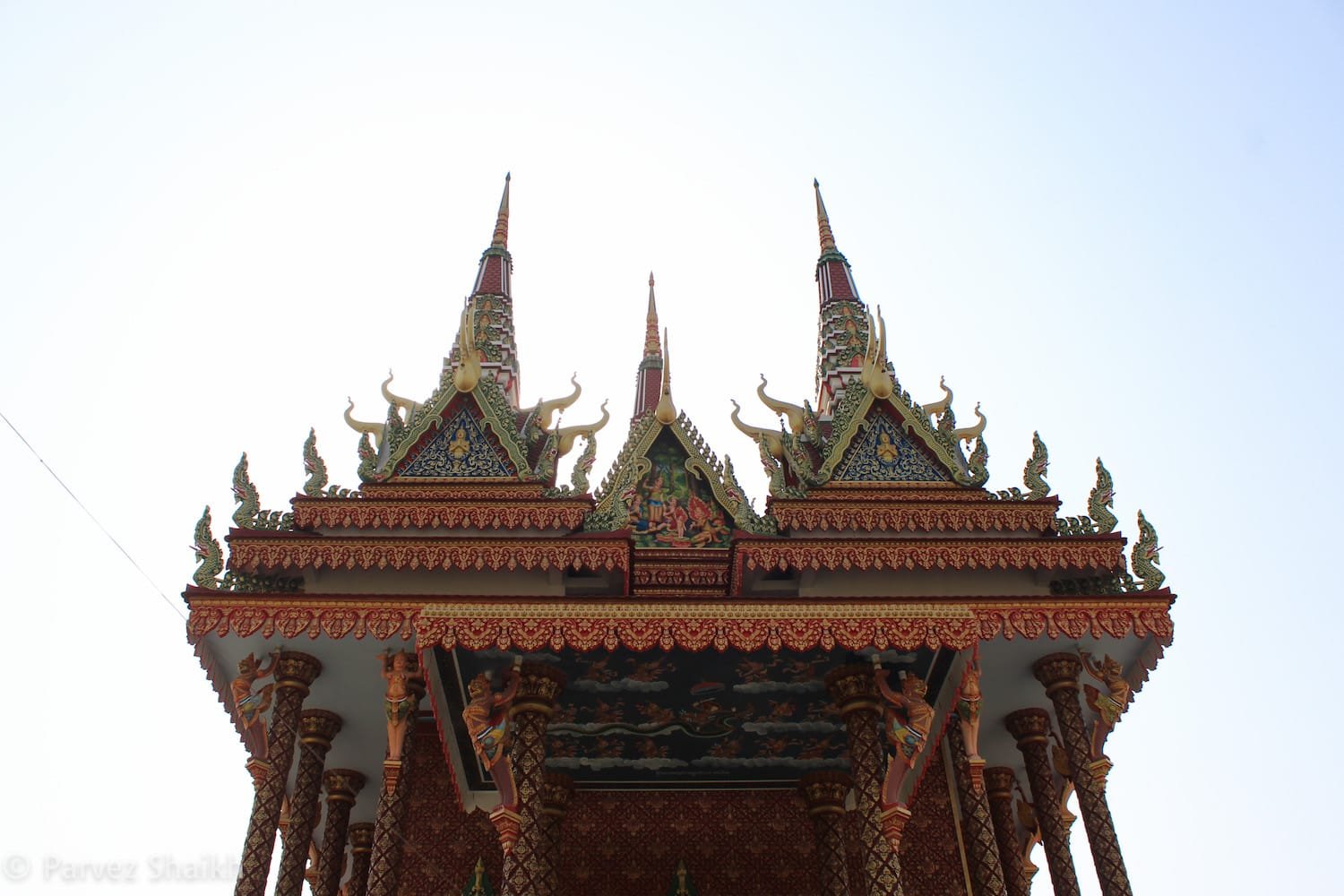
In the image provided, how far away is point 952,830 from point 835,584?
3223 millimetres

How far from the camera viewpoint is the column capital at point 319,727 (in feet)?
40.7

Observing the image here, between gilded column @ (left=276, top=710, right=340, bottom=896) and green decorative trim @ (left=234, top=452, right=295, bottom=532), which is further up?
green decorative trim @ (left=234, top=452, right=295, bottom=532)

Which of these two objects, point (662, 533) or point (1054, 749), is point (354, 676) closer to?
point (662, 533)

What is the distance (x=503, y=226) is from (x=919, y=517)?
29.8ft

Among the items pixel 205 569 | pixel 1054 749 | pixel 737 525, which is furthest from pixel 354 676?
pixel 1054 749

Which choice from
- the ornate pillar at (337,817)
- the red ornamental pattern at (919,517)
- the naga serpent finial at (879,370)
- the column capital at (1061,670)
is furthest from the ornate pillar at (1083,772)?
the ornate pillar at (337,817)

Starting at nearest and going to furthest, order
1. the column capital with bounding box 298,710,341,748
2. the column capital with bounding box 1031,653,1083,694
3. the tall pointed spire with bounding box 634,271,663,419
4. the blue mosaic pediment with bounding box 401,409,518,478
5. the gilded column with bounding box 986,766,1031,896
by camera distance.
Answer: the column capital with bounding box 1031,653,1083,694, the column capital with bounding box 298,710,341,748, the blue mosaic pediment with bounding box 401,409,518,478, the gilded column with bounding box 986,766,1031,896, the tall pointed spire with bounding box 634,271,663,419

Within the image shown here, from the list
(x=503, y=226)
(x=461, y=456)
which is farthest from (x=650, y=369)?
(x=461, y=456)

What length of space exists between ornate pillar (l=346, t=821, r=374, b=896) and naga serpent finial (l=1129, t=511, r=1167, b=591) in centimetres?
928

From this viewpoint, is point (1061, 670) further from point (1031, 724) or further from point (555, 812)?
point (555, 812)

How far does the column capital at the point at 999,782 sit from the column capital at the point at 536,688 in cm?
590

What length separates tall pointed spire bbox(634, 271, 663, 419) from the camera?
20797 millimetres

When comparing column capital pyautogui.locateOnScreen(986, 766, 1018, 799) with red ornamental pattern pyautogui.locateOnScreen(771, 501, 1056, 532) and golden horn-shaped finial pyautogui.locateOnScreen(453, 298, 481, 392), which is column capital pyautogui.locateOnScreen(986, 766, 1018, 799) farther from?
golden horn-shaped finial pyautogui.locateOnScreen(453, 298, 481, 392)

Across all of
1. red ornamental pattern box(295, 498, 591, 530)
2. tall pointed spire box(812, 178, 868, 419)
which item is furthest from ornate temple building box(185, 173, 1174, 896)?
tall pointed spire box(812, 178, 868, 419)
